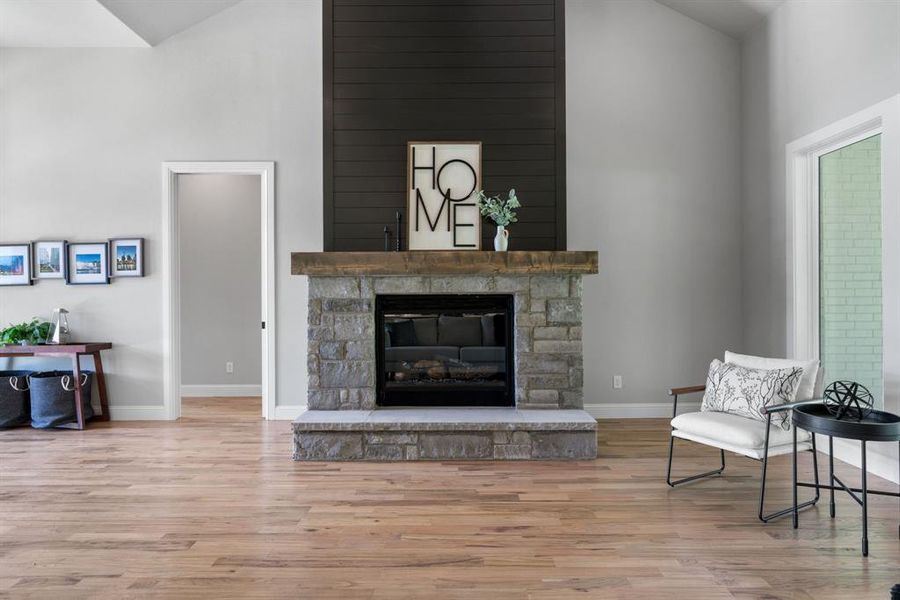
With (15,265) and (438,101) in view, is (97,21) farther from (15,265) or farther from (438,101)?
(438,101)

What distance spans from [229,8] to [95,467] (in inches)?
153

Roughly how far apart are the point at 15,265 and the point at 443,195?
3844 millimetres

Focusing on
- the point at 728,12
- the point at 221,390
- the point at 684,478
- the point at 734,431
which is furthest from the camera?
the point at 221,390

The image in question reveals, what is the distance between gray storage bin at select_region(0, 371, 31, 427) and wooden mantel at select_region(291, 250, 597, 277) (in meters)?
2.68

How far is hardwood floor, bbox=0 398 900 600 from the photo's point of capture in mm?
2219

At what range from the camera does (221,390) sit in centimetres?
639

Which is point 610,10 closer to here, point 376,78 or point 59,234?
point 376,78

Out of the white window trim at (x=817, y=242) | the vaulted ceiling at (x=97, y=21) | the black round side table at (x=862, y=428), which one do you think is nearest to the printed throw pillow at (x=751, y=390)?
the black round side table at (x=862, y=428)

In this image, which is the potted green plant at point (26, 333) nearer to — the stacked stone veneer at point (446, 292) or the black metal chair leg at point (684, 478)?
the stacked stone veneer at point (446, 292)

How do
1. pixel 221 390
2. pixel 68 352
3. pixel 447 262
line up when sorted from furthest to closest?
pixel 221 390
pixel 68 352
pixel 447 262

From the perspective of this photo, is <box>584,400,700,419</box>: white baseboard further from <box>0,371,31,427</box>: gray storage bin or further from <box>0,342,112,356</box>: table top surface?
<box>0,371,31,427</box>: gray storage bin

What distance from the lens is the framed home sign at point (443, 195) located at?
4418mm

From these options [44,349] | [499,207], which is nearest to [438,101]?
[499,207]

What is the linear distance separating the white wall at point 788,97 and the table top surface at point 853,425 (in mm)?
866
